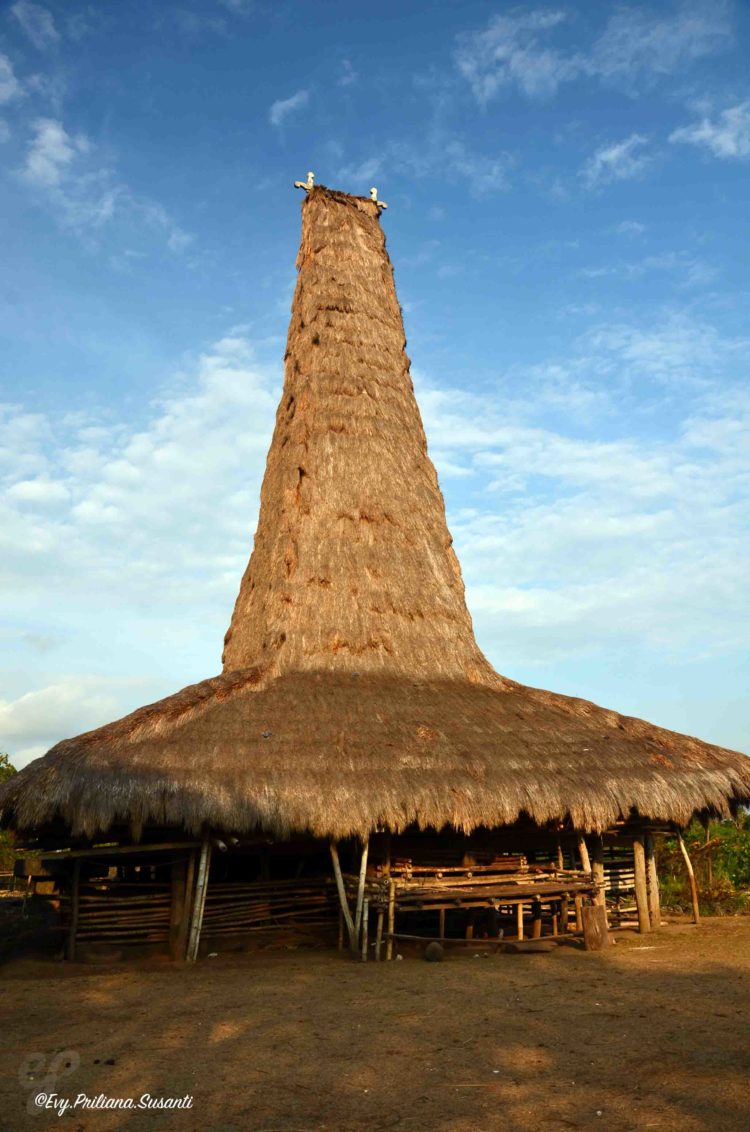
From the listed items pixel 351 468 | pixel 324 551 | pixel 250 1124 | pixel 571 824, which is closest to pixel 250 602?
pixel 324 551

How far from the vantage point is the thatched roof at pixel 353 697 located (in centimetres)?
1065

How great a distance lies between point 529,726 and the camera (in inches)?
509

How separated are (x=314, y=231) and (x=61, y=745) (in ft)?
42.3

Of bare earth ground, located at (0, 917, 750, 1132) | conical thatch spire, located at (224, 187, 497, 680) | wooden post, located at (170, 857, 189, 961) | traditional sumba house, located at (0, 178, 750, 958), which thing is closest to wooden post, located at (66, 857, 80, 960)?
traditional sumba house, located at (0, 178, 750, 958)

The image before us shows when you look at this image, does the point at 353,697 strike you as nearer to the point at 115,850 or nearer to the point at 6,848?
the point at 115,850

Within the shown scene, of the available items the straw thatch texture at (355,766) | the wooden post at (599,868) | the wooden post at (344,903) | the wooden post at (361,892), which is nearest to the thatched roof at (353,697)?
the straw thatch texture at (355,766)

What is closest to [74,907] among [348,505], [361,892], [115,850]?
A: [115,850]

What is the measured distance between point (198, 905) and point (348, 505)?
7760mm

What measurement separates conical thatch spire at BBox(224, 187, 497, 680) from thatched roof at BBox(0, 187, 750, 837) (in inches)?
1.5

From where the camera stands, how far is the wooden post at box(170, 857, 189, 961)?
11.0 m

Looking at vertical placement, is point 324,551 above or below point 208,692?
above

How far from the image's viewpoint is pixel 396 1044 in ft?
21.1

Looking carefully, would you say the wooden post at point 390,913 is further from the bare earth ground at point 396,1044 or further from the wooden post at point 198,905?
the wooden post at point 198,905

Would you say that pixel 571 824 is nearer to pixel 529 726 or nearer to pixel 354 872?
pixel 529 726
